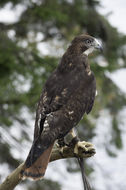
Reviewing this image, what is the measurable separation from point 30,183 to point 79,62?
163 inches

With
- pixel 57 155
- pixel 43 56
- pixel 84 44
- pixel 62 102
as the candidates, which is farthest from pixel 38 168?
pixel 43 56

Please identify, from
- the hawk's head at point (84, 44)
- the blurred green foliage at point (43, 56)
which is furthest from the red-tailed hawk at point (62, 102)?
→ the blurred green foliage at point (43, 56)

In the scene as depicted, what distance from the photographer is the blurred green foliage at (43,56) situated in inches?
280

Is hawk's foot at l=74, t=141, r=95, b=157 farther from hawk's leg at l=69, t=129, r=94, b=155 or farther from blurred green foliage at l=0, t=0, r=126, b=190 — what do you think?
blurred green foliage at l=0, t=0, r=126, b=190

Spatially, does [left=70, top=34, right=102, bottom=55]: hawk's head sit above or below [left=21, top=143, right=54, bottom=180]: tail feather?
above

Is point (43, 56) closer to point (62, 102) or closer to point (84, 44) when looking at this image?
point (84, 44)

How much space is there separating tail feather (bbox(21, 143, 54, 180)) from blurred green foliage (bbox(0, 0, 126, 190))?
345 cm

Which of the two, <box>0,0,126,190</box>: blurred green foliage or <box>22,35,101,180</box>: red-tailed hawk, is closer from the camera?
<box>22,35,101,180</box>: red-tailed hawk

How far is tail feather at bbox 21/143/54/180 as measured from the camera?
11.1 ft

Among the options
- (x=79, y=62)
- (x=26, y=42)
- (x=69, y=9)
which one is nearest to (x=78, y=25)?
(x=69, y=9)

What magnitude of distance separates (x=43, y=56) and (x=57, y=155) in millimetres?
3718

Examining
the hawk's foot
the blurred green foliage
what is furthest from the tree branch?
the blurred green foliage

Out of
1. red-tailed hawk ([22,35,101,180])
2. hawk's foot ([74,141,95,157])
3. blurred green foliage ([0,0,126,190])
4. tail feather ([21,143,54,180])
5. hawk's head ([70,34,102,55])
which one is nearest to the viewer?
tail feather ([21,143,54,180])

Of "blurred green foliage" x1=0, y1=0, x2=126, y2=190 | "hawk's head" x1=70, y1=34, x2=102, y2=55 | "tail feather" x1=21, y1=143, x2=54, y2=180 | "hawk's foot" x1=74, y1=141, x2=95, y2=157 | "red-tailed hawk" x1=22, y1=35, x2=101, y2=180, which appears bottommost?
"tail feather" x1=21, y1=143, x2=54, y2=180
